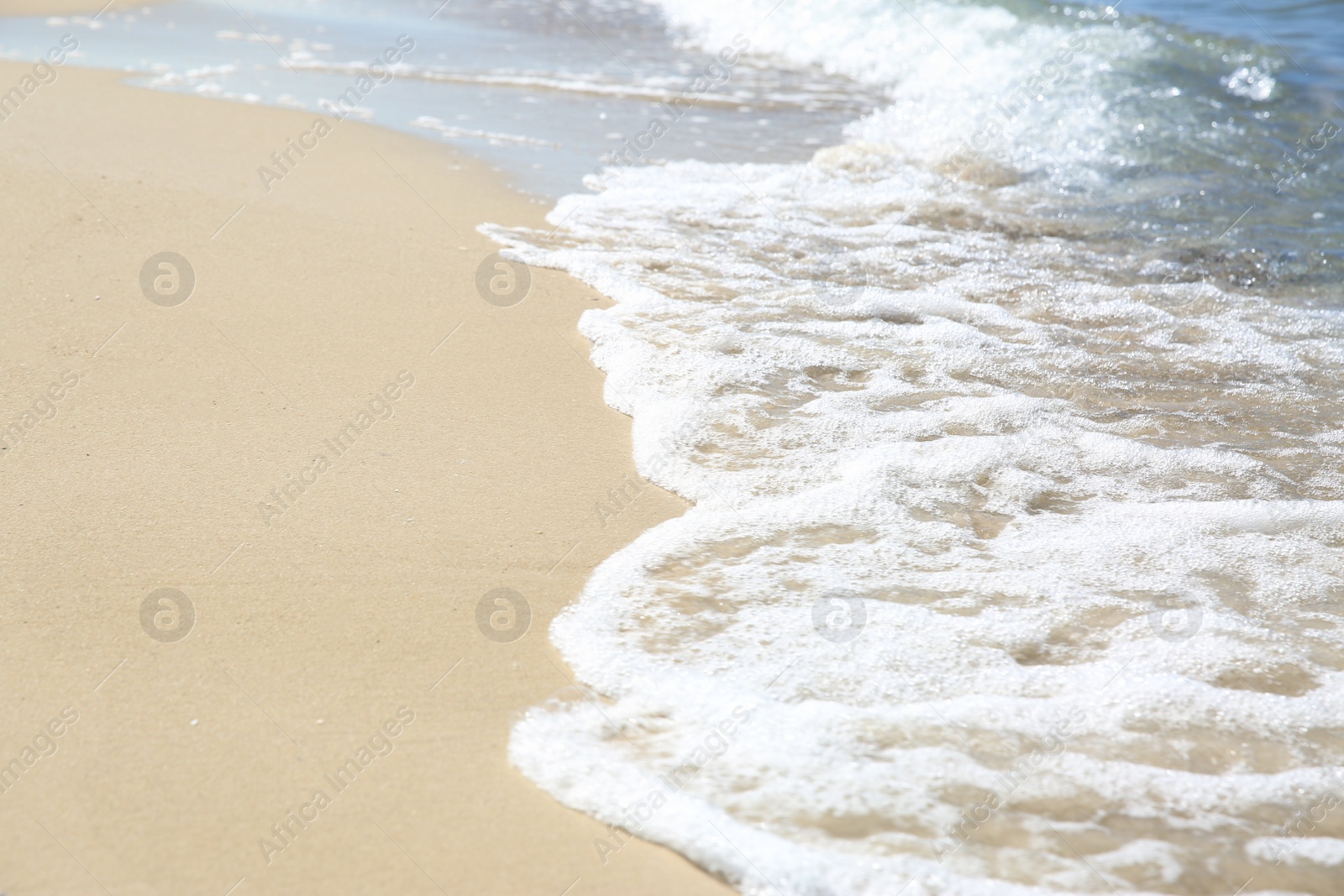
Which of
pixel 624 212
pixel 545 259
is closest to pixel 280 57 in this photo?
pixel 624 212

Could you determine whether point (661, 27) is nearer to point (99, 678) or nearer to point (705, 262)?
point (705, 262)

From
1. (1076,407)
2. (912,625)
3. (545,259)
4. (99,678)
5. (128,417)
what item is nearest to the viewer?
(99,678)

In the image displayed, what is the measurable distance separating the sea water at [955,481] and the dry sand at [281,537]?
0.20m

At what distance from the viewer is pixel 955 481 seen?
3514 millimetres

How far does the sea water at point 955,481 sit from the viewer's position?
2258 millimetres

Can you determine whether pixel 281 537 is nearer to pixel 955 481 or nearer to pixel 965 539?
pixel 965 539

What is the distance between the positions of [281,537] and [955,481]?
7.41ft

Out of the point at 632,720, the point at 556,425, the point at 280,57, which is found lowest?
the point at 632,720

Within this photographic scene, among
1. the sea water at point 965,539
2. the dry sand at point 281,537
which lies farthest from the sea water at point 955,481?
the dry sand at point 281,537

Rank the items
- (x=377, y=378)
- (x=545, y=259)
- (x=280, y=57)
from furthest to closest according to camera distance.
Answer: (x=280, y=57)
(x=545, y=259)
(x=377, y=378)

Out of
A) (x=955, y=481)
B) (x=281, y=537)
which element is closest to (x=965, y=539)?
(x=955, y=481)

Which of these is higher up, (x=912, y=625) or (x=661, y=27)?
(x=661, y=27)

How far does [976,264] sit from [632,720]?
13.1ft

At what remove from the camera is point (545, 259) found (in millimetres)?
5016
